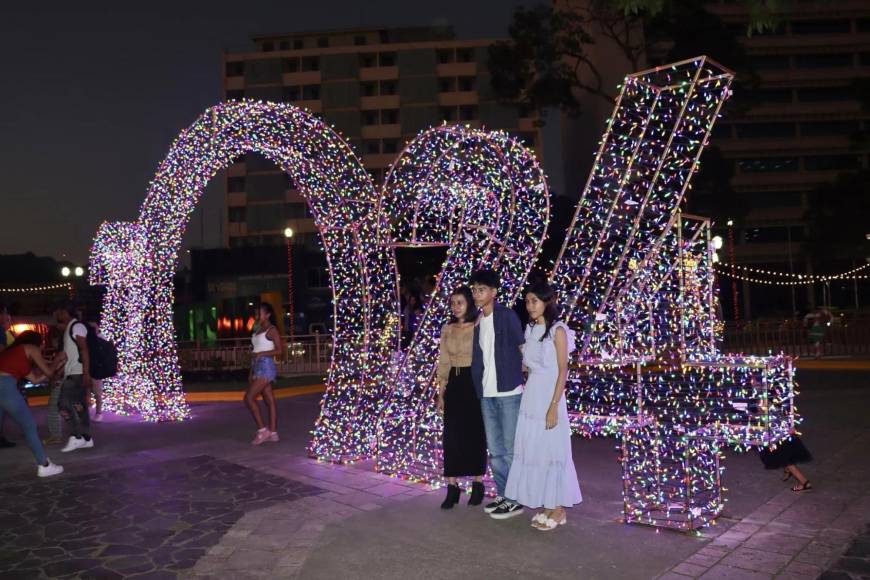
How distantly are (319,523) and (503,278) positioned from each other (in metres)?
2.84

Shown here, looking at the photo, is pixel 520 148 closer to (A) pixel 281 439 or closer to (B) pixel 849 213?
(A) pixel 281 439

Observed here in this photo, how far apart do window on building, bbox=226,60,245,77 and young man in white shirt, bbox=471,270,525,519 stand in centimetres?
5077

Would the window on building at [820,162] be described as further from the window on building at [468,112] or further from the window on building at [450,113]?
the window on building at [450,113]

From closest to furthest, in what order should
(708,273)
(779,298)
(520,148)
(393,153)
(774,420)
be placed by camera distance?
(774,420)
(520,148)
(708,273)
(779,298)
(393,153)

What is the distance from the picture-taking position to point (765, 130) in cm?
5031

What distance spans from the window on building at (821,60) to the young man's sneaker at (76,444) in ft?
176

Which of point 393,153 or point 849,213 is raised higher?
point 393,153

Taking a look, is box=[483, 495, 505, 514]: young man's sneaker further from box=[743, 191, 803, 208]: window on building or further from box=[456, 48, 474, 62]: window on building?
box=[743, 191, 803, 208]: window on building

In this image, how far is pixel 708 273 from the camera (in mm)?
8242

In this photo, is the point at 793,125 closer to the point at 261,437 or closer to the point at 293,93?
the point at 293,93

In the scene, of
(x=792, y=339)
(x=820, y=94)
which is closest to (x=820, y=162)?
(x=820, y=94)

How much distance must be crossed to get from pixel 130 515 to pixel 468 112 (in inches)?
1890

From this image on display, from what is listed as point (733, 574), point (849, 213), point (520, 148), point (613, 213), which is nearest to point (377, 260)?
point (520, 148)

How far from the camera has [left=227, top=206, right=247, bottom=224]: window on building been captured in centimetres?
5128
